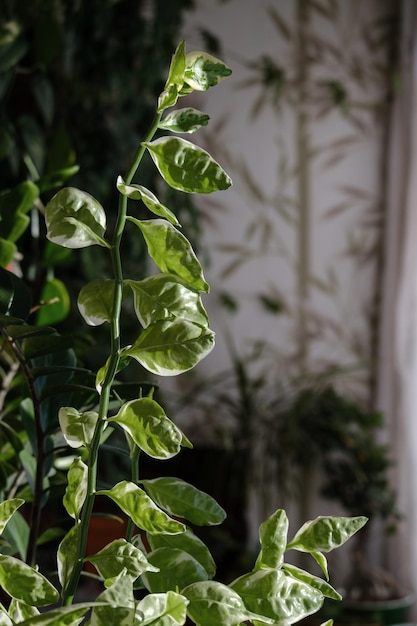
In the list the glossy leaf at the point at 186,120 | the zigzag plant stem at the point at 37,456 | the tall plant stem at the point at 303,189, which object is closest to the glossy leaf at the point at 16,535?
the zigzag plant stem at the point at 37,456

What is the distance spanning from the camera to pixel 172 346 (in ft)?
0.98

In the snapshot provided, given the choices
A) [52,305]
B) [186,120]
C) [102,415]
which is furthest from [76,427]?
[52,305]

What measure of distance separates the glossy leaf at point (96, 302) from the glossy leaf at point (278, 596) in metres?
0.11

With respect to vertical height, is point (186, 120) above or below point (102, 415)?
above

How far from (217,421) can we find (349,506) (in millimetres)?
524

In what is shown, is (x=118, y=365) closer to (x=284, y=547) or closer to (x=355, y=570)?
(x=284, y=547)

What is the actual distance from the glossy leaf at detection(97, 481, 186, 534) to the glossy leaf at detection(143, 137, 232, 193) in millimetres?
110

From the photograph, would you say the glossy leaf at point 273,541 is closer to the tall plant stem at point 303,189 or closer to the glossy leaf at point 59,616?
the glossy leaf at point 59,616

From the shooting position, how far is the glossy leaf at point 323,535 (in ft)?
1.05

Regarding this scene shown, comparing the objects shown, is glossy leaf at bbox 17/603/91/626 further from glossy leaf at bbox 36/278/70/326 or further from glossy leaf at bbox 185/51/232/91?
glossy leaf at bbox 36/278/70/326

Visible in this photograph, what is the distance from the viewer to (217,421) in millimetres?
2742

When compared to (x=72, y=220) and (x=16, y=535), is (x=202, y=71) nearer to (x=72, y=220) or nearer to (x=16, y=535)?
(x=72, y=220)

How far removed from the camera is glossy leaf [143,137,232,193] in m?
0.30

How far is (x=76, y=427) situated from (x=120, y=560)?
0.05 meters
